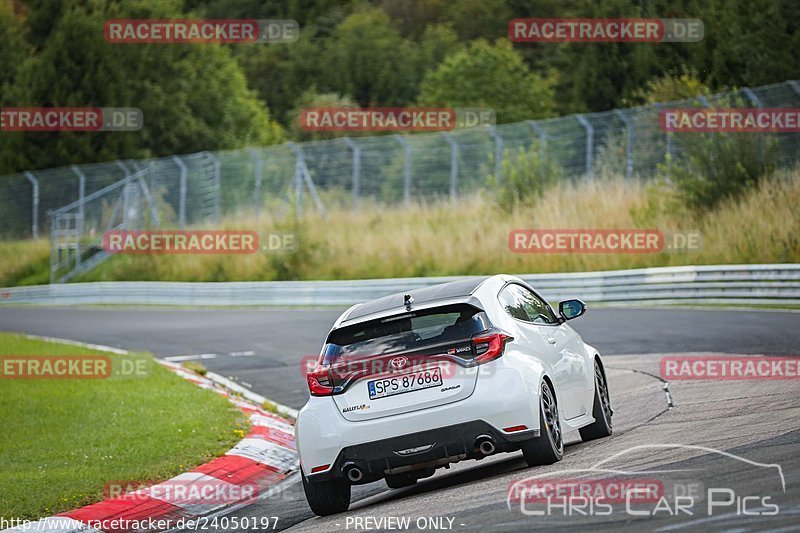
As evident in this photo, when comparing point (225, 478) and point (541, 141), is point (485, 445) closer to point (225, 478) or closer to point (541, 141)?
point (225, 478)

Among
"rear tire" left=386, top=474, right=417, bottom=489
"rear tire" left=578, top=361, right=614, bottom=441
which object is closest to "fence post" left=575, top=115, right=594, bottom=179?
"rear tire" left=578, top=361, right=614, bottom=441

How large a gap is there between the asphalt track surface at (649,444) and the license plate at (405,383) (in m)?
0.73

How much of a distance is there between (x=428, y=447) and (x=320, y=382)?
0.89 metres

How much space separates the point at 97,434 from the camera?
13.1 meters

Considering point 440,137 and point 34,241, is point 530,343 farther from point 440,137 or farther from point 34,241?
point 34,241

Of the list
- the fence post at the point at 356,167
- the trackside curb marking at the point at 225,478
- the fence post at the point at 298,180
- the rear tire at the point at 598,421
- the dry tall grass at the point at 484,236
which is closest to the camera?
the trackside curb marking at the point at 225,478

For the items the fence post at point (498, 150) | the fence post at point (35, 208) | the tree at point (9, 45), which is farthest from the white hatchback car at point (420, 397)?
the tree at point (9, 45)

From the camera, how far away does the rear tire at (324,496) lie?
9.09 m

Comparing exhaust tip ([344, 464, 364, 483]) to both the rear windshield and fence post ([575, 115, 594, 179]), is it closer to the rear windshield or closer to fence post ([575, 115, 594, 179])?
the rear windshield

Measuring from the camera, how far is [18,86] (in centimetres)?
6538

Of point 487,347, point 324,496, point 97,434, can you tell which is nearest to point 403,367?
point 487,347

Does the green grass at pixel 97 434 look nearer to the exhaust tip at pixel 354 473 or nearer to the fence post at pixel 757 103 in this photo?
the exhaust tip at pixel 354 473

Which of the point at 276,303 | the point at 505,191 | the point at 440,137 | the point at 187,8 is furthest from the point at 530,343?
the point at 187,8

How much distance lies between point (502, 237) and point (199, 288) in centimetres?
844
